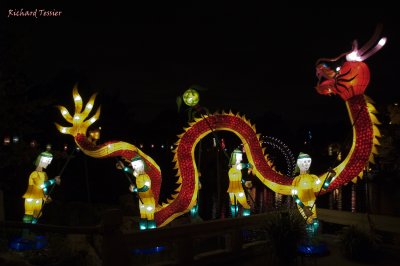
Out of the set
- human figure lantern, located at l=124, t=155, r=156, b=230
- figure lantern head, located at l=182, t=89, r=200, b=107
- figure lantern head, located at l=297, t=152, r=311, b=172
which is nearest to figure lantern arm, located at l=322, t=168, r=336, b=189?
figure lantern head, located at l=297, t=152, r=311, b=172

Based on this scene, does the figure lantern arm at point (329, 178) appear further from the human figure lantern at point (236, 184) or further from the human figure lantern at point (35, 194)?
the human figure lantern at point (35, 194)

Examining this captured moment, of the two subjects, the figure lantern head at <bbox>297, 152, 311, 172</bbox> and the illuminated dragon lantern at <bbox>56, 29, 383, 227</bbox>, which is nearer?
the illuminated dragon lantern at <bbox>56, 29, 383, 227</bbox>

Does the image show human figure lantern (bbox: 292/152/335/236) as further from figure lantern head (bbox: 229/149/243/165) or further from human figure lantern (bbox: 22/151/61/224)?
human figure lantern (bbox: 22/151/61/224)

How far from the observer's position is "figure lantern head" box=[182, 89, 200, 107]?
989 centimetres

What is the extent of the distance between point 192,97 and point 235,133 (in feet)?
4.64

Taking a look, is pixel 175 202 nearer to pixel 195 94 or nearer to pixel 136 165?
pixel 136 165

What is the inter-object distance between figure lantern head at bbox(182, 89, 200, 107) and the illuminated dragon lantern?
430 millimetres

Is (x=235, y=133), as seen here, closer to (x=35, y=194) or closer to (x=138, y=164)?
(x=138, y=164)

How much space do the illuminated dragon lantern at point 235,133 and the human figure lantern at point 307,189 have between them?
286 millimetres

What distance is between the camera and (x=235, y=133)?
1002cm

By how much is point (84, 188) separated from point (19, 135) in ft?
29.7

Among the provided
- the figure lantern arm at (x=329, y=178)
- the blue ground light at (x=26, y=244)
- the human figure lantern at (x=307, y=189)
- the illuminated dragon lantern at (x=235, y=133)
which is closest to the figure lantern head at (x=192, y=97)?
the illuminated dragon lantern at (x=235, y=133)

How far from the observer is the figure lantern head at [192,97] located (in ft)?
32.4

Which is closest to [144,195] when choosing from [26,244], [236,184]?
[236,184]
